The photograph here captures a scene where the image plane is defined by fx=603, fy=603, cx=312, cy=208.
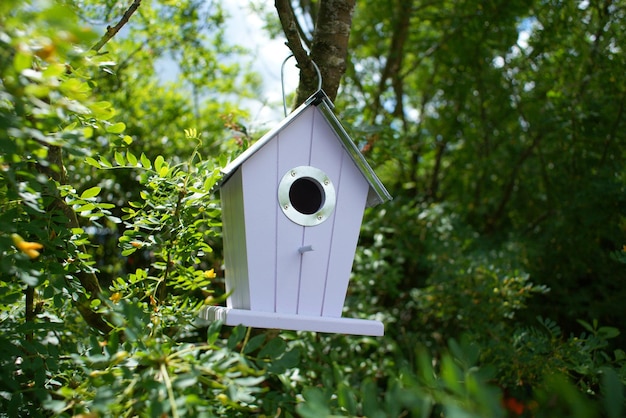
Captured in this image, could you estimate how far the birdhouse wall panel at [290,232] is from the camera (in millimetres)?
1915

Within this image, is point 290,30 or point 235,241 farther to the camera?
point 290,30

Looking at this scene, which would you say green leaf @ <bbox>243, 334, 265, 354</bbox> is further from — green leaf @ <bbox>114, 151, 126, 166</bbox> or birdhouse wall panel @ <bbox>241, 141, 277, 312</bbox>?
green leaf @ <bbox>114, 151, 126, 166</bbox>

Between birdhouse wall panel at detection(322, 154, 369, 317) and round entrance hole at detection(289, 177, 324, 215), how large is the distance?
0.08 metres

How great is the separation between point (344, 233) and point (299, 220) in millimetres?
185

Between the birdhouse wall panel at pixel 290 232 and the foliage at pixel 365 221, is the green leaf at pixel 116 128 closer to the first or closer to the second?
the foliage at pixel 365 221

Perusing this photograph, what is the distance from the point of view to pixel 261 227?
6.25 ft

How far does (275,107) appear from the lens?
149 inches

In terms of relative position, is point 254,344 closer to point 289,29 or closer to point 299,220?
point 299,220

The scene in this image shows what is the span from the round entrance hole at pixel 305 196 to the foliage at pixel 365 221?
29 cm

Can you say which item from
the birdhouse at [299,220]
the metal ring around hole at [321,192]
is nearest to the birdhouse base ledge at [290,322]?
the birdhouse at [299,220]

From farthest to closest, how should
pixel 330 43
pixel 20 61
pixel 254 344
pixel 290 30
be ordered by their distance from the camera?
pixel 330 43 < pixel 290 30 < pixel 254 344 < pixel 20 61

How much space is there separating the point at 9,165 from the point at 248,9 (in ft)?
11.8

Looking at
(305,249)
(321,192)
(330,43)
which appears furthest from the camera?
(330,43)

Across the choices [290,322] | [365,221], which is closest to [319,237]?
[290,322]
